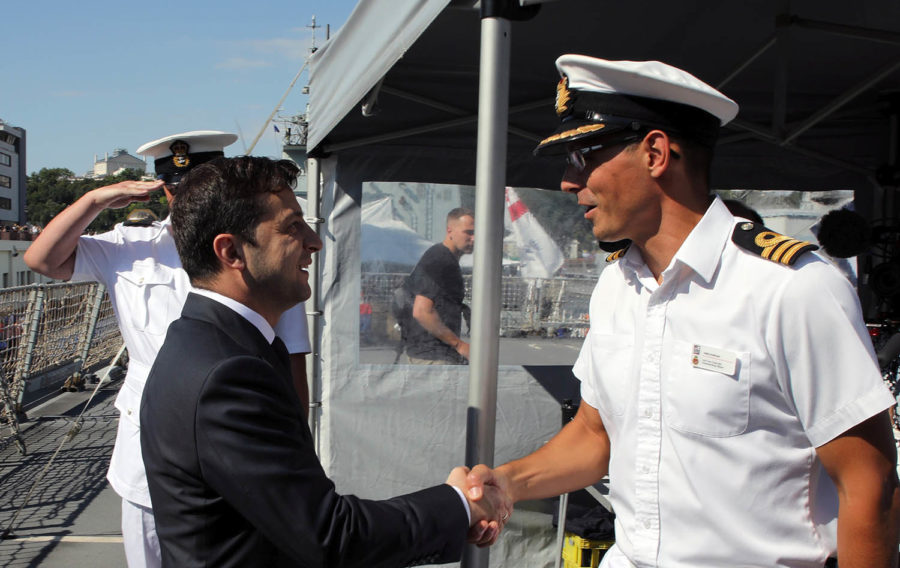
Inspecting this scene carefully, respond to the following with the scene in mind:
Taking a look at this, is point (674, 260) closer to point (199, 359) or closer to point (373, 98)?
point (199, 359)

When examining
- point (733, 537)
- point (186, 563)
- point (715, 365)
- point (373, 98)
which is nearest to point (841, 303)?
point (715, 365)

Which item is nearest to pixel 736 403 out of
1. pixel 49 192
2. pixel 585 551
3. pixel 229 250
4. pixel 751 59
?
pixel 229 250

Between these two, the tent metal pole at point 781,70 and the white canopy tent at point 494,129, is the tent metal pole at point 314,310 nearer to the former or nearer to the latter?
the white canopy tent at point 494,129

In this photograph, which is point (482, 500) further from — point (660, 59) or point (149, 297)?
point (660, 59)

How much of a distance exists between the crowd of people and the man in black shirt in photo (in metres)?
2.47

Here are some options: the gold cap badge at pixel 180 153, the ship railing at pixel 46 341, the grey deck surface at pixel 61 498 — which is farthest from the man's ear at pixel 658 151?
the ship railing at pixel 46 341

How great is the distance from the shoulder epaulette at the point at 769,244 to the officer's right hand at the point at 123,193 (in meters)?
2.16

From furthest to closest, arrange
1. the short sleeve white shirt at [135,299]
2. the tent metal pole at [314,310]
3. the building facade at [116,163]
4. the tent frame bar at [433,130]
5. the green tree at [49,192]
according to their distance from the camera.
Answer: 1. the building facade at [116,163]
2. the green tree at [49,192]
3. the tent metal pole at [314,310]
4. the tent frame bar at [433,130]
5. the short sleeve white shirt at [135,299]

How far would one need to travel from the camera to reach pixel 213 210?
158 cm

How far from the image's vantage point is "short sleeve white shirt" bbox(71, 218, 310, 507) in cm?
250

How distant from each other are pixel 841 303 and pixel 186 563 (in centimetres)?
137

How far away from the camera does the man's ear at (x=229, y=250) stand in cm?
156

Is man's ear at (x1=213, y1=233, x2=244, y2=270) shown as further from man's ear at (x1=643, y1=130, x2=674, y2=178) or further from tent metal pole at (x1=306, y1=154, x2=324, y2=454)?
tent metal pole at (x1=306, y1=154, x2=324, y2=454)

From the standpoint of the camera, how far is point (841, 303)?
4.59 ft
